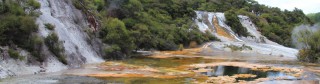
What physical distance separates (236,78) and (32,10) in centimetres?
2236

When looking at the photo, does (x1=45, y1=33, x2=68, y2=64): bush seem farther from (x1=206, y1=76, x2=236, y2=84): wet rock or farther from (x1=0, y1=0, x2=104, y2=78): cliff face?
(x1=206, y1=76, x2=236, y2=84): wet rock

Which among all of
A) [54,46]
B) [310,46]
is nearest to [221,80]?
[54,46]

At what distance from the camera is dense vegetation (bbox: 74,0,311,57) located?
57.2 metres

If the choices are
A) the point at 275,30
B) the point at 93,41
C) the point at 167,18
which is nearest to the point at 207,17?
the point at 167,18

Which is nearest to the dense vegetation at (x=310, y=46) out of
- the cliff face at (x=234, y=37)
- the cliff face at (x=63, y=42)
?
the cliff face at (x=234, y=37)

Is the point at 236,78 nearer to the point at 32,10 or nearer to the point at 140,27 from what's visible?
the point at 32,10

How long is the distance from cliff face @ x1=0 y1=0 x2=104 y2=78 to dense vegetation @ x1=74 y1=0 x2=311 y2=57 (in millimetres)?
2869

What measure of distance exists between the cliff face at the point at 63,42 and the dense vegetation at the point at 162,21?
287 cm

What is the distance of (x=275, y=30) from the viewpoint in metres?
128

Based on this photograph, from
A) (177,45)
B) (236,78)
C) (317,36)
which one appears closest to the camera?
(236,78)

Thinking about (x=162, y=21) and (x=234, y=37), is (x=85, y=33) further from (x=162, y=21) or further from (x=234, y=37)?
(x=234, y=37)

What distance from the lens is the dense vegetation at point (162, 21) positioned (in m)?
57.2

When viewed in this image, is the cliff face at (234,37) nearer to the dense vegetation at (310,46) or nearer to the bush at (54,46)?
the dense vegetation at (310,46)

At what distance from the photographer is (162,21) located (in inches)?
3981
